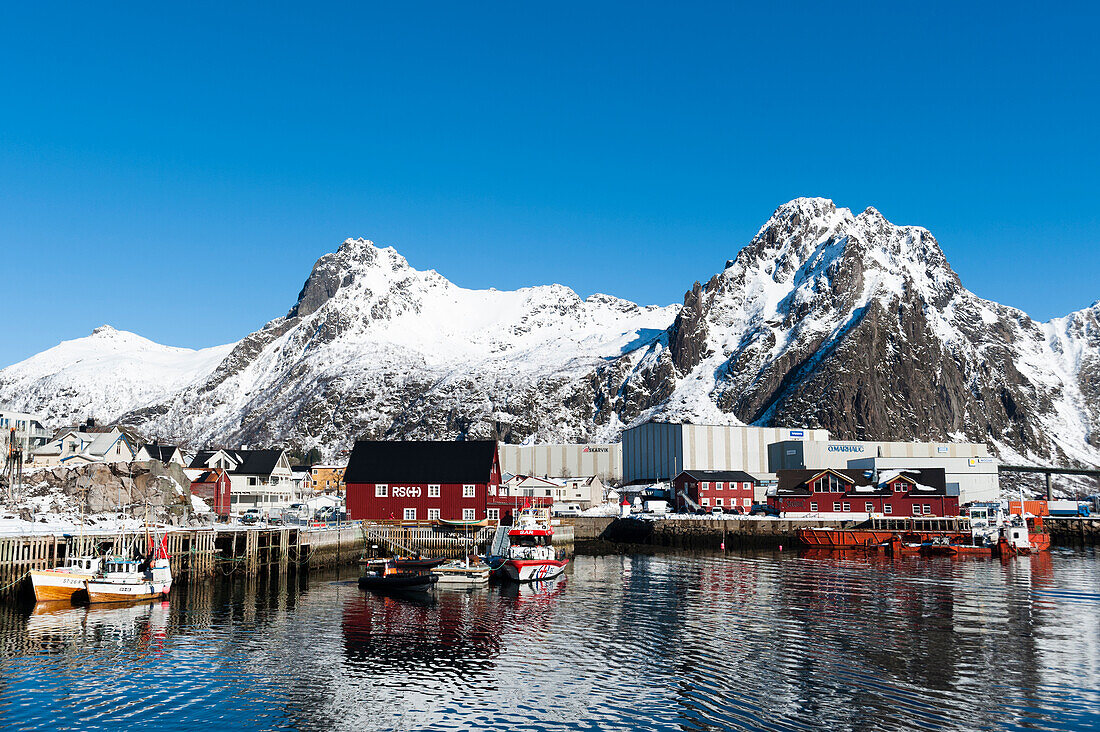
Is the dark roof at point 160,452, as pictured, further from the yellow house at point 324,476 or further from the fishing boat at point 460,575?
the yellow house at point 324,476

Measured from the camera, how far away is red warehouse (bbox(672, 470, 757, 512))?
116500 millimetres

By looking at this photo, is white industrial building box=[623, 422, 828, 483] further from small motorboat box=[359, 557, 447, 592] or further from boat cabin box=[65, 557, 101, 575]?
boat cabin box=[65, 557, 101, 575]

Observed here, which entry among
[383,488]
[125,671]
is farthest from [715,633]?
[383,488]

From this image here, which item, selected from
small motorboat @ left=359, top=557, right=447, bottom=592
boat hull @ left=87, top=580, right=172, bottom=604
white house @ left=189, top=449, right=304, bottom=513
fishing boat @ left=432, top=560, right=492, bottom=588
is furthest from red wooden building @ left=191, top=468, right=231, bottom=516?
fishing boat @ left=432, top=560, right=492, bottom=588

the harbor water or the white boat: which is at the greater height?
the white boat

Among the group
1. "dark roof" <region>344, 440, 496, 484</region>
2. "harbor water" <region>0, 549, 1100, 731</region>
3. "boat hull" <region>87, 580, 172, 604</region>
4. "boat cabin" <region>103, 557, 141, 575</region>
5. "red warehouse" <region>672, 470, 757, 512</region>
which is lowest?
"harbor water" <region>0, 549, 1100, 731</region>

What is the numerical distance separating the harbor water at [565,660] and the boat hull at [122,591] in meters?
1.51

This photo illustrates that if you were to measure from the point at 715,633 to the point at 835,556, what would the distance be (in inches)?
1821

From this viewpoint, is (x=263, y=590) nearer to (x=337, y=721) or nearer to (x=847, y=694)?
(x=337, y=721)

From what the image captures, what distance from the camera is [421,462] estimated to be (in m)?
88.6

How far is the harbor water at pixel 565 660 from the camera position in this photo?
27.0m

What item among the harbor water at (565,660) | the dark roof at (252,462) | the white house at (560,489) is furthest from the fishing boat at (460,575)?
the dark roof at (252,462)

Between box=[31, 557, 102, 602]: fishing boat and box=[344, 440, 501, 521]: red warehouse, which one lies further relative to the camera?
box=[344, 440, 501, 521]: red warehouse

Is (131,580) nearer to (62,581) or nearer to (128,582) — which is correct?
(128,582)
